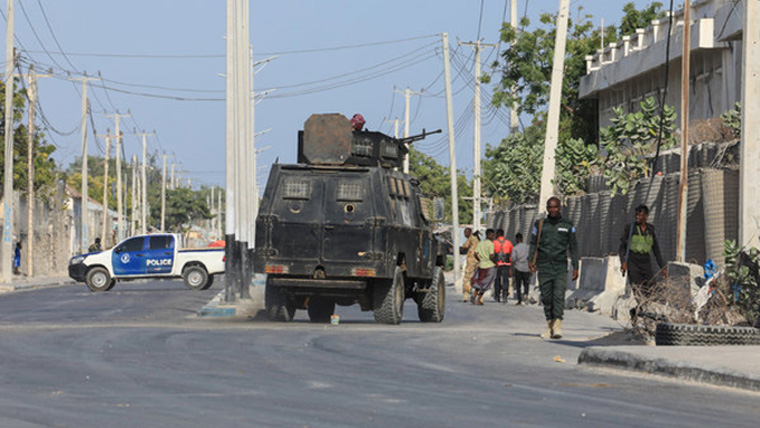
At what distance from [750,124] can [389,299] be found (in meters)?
6.85

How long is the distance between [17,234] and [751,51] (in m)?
61.9

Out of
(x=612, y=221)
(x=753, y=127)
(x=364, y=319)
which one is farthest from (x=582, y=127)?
(x=753, y=127)

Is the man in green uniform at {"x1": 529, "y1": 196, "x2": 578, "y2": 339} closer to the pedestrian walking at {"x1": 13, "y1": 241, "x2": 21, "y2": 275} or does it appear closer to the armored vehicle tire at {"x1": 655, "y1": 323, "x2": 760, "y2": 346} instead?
the armored vehicle tire at {"x1": 655, "y1": 323, "x2": 760, "y2": 346}

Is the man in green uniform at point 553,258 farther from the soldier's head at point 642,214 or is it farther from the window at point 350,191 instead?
the window at point 350,191

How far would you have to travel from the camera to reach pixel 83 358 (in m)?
14.2

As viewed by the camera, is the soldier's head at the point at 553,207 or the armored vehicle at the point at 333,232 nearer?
the soldier's head at the point at 553,207

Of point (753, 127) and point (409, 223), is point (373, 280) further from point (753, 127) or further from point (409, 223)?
point (753, 127)

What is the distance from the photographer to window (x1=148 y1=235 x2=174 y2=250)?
46688mm

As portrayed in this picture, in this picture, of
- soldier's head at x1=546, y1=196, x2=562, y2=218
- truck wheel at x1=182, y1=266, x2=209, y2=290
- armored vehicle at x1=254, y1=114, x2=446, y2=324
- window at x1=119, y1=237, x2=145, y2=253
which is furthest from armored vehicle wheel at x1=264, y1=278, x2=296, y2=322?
window at x1=119, y1=237, x2=145, y2=253

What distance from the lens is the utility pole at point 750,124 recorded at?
57.7 ft

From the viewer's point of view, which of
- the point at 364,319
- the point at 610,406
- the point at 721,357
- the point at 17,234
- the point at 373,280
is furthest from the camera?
the point at 17,234

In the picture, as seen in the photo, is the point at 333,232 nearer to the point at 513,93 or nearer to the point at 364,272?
the point at 364,272

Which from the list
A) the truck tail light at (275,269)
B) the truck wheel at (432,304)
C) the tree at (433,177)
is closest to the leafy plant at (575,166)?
the truck wheel at (432,304)

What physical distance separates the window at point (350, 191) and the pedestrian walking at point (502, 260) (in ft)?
34.1
